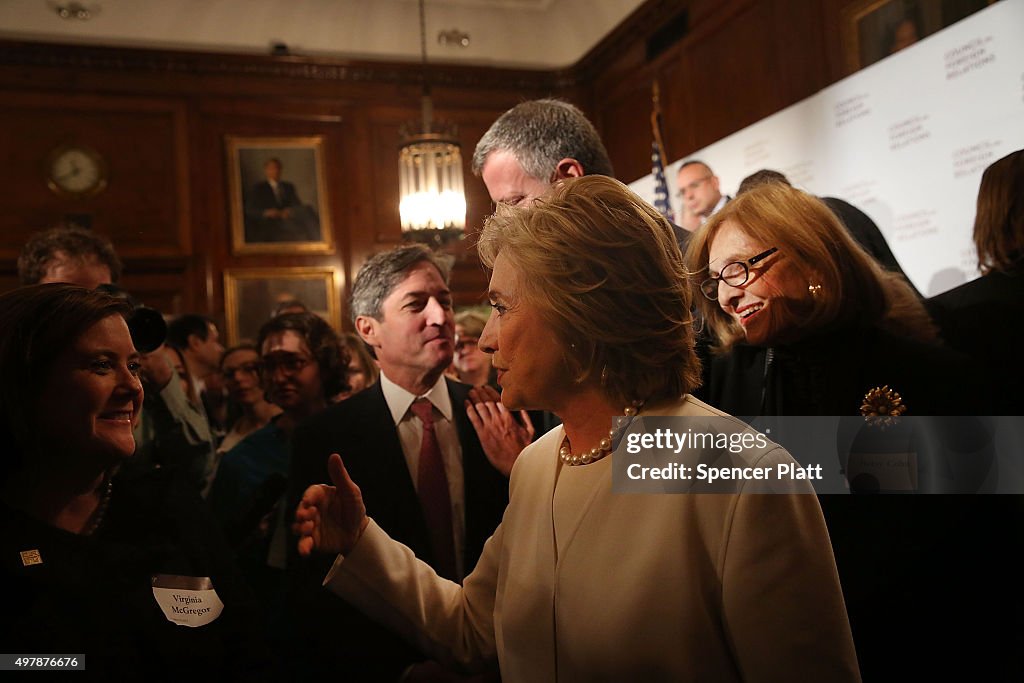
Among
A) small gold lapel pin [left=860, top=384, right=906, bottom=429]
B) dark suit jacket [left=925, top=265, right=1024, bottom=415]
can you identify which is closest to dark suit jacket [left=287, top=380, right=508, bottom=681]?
small gold lapel pin [left=860, top=384, right=906, bottom=429]

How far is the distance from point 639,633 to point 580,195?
635 millimetres

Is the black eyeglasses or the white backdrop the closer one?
the black eyeglasses

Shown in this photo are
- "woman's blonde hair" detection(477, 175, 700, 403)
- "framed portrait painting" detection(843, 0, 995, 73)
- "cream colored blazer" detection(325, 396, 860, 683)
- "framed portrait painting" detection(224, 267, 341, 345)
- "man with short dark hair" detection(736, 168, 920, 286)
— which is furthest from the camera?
"framed portrait painting" detection(224, 267, 341, 345)

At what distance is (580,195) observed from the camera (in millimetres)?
1183

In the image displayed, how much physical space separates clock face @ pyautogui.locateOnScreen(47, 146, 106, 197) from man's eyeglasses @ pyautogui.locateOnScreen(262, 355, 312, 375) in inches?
175

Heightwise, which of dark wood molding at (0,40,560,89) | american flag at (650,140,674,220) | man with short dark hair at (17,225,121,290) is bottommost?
man with short dark hair at (17,225,121,290)

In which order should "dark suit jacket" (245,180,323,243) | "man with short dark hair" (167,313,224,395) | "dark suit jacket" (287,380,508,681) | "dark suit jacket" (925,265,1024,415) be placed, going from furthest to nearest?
"dark suit jacket" (245,180,323,243) → "man with short dark hair" (167,313,224,395) → "dark suit jacket" (287,380,508,681) → "dark suit jacket" (925,265,1024,415)

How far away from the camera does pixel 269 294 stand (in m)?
6.48

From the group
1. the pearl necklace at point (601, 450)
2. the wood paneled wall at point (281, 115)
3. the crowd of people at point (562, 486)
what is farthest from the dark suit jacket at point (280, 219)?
the pearl necklace at point (601, 450)

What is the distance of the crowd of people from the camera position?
3.47 ft

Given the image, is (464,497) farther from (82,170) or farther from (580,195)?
(82,170)

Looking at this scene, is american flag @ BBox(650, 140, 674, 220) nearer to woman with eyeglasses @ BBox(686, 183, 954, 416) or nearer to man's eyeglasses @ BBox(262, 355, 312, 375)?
man's eyeglasses @ BBox(262, 355, 312, 375)

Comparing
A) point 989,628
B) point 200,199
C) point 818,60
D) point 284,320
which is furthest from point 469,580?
point 200,199

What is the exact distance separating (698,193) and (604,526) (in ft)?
11.3
